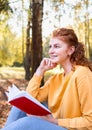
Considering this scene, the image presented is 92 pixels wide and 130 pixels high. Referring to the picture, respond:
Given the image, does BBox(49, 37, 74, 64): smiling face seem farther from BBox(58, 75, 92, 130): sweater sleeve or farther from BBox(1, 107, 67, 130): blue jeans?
BBox(1, 107, 67, 130): blue jeans

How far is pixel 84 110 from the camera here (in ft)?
7.73

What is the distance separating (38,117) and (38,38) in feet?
13.1

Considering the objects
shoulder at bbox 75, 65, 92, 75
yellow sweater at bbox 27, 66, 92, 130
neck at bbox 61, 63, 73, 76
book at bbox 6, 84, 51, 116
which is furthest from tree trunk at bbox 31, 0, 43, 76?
book at bbox 6, 84, 51, 116

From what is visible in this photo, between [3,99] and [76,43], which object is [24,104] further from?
[3,99]

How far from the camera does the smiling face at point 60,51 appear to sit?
2.61 metres

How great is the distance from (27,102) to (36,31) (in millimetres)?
4019

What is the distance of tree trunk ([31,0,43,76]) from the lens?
601 cm

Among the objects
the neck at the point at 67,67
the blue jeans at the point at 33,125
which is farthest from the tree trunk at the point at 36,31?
the blue jeans at the point at 33,125

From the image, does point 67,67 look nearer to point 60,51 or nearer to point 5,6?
point 60,51

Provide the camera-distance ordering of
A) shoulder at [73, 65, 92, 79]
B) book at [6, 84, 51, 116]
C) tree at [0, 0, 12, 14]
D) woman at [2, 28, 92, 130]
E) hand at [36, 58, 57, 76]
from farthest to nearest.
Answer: tree at [0, 0, 12, 14]
hand at [36, 58, 57, 76]
shoulder at [73, 65, 92, 79]
woman at [2, 28, 92, 130]
book at [6, 84, 51, 116]

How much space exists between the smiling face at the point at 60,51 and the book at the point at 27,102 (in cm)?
46

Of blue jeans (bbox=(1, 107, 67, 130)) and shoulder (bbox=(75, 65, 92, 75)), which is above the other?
shoulder (bbox=(75, 65, 92, 75))

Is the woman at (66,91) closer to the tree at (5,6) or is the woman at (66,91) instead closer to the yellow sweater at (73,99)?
the yellow sweater at (73,99)

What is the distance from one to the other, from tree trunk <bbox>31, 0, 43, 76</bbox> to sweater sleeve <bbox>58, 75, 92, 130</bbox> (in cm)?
380
